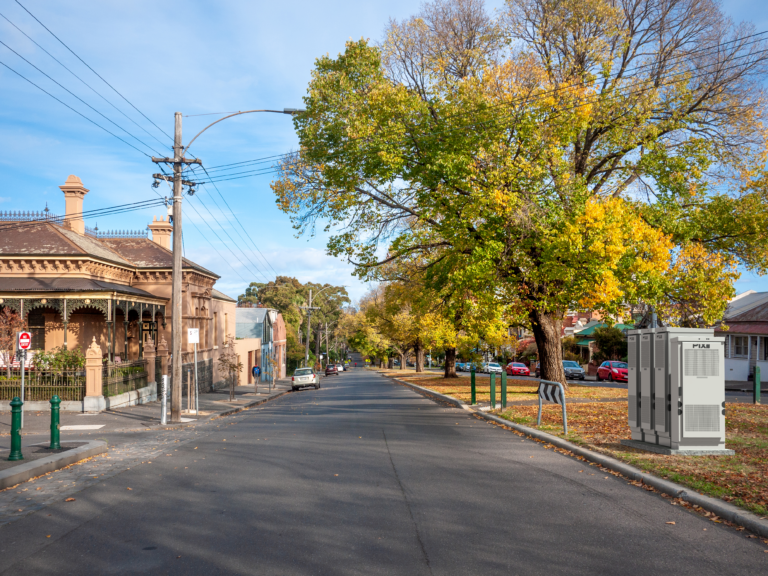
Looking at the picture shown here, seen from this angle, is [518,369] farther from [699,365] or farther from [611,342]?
[699,365]

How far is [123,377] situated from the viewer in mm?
22625

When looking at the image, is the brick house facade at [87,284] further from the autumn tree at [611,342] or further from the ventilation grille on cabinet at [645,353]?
the autumn tree at [611,342]

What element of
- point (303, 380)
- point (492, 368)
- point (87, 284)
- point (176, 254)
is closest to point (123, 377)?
point (87, 284)

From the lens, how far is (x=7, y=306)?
23.3 m

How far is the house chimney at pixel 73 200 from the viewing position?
28797 mm

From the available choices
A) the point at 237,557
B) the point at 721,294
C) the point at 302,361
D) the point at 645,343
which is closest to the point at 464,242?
the point at 645,343

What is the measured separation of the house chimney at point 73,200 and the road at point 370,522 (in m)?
21.8

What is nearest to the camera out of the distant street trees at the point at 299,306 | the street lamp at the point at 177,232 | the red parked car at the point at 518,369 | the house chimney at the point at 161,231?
the street lamp at the point at 177,232

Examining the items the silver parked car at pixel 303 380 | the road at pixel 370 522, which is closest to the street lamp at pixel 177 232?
the road at pixel 370 522

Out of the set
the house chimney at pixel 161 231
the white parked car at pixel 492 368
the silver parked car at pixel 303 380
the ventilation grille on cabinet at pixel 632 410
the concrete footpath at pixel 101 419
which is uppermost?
the house chimney at pixel 161 231

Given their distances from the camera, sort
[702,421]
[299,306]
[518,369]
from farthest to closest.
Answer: [299,306]
[518,369]
[702,421]

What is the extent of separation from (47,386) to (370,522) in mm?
17461

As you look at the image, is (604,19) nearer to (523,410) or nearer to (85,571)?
(523,410)

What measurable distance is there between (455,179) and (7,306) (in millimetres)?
17582
